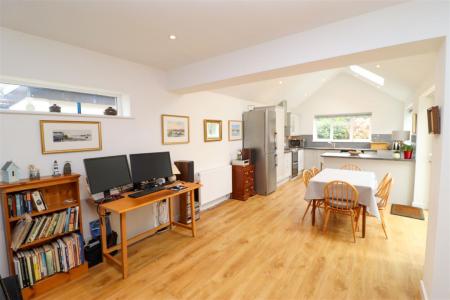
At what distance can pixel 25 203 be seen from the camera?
1.93 meters

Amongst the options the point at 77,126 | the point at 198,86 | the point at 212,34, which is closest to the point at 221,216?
the point at 198,86

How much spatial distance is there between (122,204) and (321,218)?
318 centimetres

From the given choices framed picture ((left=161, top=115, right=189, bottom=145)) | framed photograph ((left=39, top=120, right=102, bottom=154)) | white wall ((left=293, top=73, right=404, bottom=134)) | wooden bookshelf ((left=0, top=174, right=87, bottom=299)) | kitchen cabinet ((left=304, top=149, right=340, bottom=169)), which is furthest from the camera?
kitchen cabinet ((left=304, top=149, right=340, bottom=169))

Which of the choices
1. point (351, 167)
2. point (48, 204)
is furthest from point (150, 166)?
point (351, 167)

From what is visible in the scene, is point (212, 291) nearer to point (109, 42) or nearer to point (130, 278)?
point (130, 278)

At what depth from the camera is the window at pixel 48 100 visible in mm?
2066

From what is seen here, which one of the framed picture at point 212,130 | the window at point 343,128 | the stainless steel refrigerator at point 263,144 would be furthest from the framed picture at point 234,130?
the window at point 343,128

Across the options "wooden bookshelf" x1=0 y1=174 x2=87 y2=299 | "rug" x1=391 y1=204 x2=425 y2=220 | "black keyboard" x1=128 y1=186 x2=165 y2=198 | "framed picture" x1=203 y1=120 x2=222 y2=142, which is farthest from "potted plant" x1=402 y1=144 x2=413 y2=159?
"wooden bookshelf" x1=0 y1=174 x2=87 y2=299

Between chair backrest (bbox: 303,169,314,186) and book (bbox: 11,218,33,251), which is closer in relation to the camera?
book (bbox: 11,218,33,251)

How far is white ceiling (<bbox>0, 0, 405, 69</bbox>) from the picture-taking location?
5.45ft

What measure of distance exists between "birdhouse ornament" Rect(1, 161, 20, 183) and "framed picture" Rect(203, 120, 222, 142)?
2.77 m

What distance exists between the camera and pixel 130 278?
221cm

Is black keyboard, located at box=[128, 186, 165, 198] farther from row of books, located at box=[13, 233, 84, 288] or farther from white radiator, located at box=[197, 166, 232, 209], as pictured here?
white radiator, located at box=[197, 166, 232, 209]

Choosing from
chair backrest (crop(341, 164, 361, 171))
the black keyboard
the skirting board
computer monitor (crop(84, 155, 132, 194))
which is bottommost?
the skirting board
